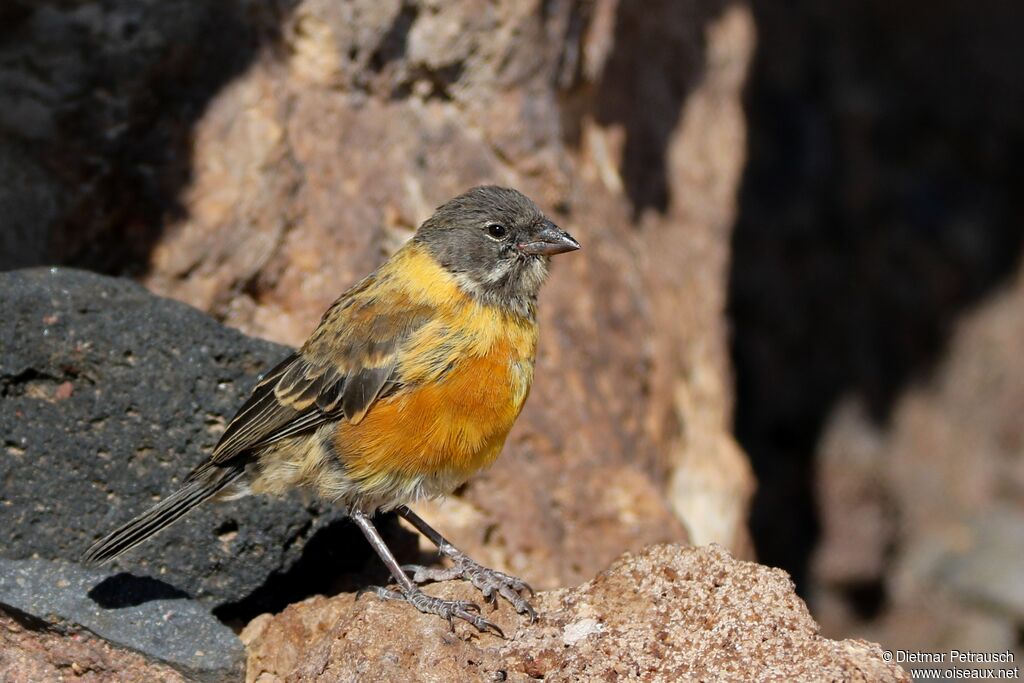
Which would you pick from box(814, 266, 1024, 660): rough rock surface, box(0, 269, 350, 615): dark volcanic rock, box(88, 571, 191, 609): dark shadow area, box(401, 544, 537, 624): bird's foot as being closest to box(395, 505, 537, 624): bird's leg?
box(401, 544, 537, 624): bird's foot

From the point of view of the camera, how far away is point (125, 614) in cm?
477

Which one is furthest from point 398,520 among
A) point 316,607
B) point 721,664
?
point 721,664

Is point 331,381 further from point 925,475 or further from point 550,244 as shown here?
point 925,475

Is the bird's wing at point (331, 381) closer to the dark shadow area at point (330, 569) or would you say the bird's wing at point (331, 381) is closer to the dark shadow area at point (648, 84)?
the dark shadow area at point (330, 569)

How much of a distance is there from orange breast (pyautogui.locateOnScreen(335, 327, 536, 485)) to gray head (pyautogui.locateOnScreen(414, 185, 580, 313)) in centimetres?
38

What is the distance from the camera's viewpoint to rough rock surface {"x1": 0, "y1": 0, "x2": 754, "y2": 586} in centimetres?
643

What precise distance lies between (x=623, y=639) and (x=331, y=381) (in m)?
1.64

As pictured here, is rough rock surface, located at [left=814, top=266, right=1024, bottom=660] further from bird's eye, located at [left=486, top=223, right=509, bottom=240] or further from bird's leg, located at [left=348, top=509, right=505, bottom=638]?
bird's leg, located at [left=348, top=509, right=505, bottom=638]

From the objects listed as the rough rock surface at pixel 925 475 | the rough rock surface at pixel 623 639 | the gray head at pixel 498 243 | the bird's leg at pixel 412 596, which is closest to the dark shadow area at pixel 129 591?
the rough rock surface at pixel 623 639

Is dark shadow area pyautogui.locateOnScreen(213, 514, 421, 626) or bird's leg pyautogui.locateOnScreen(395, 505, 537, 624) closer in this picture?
bird's leg pyautogui.locateOnScreen(395, 505, 537, 624)

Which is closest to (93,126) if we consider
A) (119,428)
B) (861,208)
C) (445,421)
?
(119,428)

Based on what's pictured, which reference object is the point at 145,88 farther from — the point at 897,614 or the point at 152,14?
the point at 897,614

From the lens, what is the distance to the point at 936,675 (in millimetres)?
9648

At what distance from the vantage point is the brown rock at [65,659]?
4551 millimetres
